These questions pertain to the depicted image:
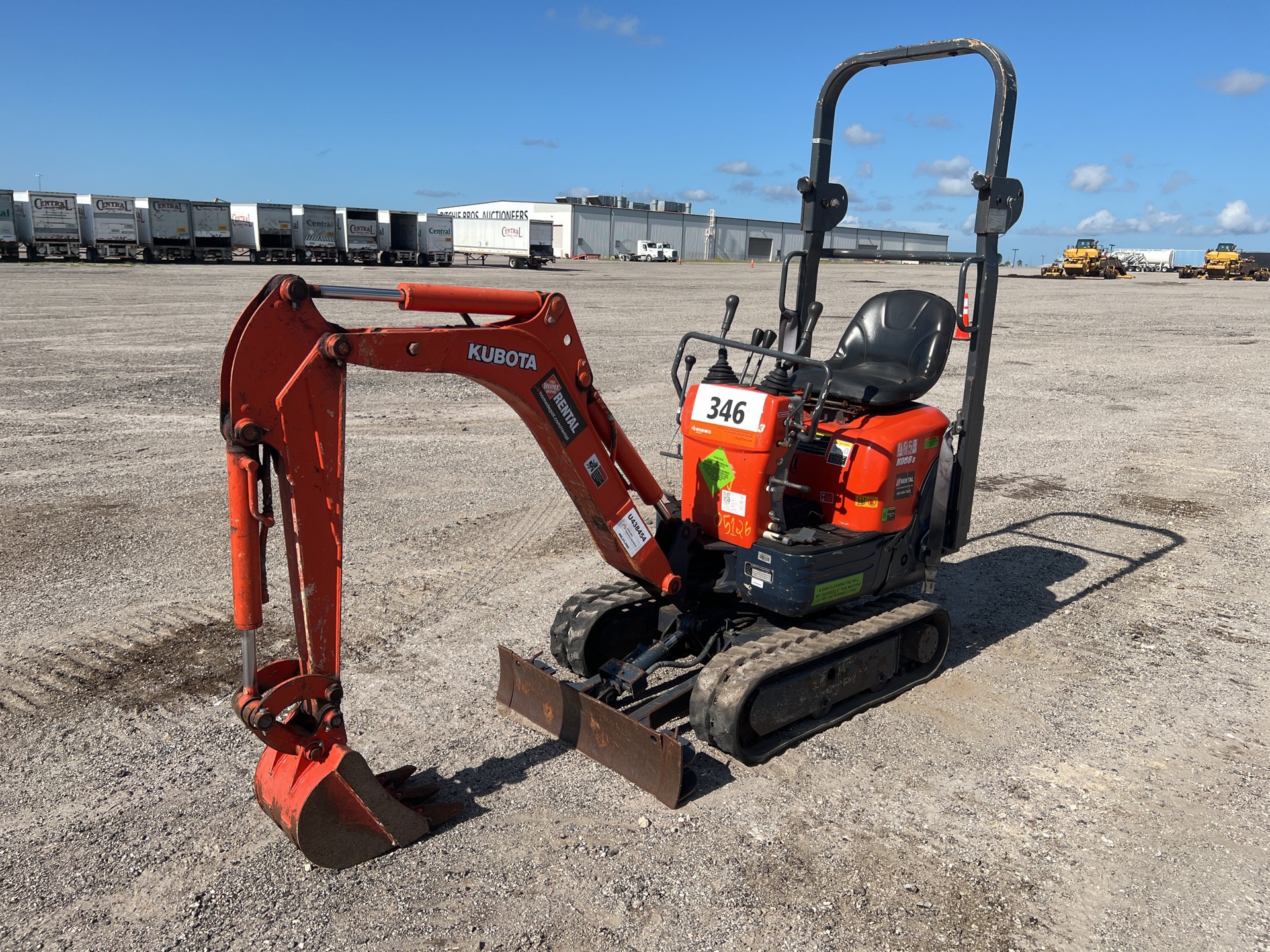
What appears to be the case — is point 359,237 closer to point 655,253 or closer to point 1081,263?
point 655,253

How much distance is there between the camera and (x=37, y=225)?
39906mm

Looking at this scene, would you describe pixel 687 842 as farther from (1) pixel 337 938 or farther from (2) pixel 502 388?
(2) pixel 502 388

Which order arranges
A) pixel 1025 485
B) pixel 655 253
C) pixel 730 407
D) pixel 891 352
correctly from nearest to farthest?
1. pixel 730 407
2. pixel 891 352
3. pixel 1025 485
4. pixel 655 253

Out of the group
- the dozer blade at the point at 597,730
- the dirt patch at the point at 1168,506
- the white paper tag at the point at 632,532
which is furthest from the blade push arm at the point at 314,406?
the dirt patch at the point at 1168,506

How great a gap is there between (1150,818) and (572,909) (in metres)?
2.75

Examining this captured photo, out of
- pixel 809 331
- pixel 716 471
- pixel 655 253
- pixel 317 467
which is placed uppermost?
pixel 809 331

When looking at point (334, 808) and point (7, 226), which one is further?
point (7, 226)

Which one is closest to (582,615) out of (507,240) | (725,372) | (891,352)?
(725,372)

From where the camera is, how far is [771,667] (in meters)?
4.76

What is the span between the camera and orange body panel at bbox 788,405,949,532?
539 centimetres

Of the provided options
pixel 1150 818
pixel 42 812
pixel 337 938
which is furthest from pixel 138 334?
pixel 1150 818

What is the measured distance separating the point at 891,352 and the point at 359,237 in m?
45.7

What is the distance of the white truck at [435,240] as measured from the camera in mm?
49906

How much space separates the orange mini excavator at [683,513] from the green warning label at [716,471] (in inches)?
0.6
